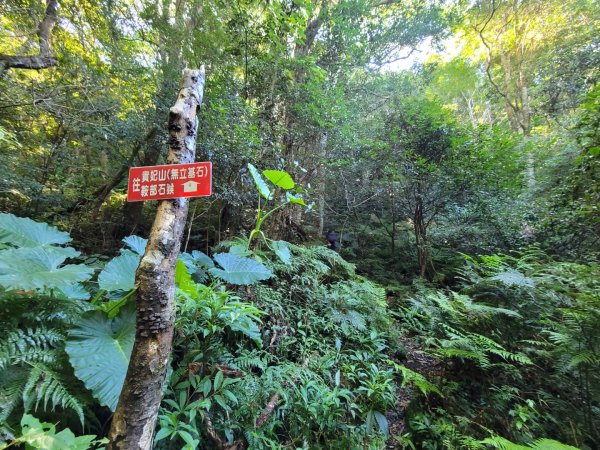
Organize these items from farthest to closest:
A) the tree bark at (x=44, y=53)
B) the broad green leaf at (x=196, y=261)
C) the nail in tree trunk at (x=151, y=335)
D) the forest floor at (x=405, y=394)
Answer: the tree bark at (x=44, y=53)
the broad green leaf at (x=196, y=261)
the forest floor at (x=405, y=394)
the nail in tree trunk at (x=151, y=335)

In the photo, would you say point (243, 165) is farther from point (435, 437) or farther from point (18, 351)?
point (435, 437)

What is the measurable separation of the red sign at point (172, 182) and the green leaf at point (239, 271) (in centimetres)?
91

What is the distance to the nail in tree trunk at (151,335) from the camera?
1.13m

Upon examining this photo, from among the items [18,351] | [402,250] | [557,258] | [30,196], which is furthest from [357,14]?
[18,351]

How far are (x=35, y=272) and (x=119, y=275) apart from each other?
430 mm

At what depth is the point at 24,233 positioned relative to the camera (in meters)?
1.92

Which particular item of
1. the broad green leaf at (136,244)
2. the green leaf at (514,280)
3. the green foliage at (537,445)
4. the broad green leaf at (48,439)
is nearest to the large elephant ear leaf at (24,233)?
the broad green leaf at (136,244)

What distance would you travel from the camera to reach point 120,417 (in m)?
1.13

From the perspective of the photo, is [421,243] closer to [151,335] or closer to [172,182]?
[172,182]

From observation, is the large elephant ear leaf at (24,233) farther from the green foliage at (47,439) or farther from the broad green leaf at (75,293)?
the green foliage at (47,439)

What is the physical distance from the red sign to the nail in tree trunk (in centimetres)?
8

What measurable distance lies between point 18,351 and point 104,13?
5.11 metres

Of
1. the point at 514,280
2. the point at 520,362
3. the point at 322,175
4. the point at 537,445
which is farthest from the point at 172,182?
the point at 322,175

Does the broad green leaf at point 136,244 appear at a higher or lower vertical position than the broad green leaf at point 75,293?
higher
